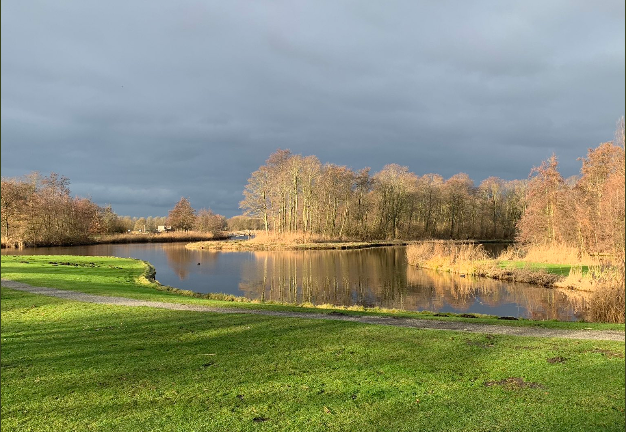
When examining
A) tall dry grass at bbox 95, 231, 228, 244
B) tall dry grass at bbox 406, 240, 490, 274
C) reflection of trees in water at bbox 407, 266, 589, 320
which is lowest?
reflection of trees in water at bbox 407, 266, 589, 320

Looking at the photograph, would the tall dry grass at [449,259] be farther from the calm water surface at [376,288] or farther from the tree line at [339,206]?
the tree line at [339,206]

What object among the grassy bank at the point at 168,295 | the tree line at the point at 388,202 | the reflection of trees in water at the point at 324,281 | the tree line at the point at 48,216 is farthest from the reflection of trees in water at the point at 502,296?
the tree line at the point at 48,216

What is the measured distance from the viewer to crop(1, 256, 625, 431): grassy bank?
4695 mm

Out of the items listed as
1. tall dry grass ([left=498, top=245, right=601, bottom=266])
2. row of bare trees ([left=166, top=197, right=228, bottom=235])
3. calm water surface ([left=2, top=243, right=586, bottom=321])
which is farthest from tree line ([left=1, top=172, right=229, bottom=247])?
tall dry grass ([left=498, top=245, right=601, bottom=266])

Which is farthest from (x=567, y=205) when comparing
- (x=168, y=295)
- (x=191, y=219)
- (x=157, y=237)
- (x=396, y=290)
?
(x=191, y=219)

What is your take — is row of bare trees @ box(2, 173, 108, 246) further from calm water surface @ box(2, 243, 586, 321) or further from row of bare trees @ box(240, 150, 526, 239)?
calm water surface @ box(2, 243, 586, 321)

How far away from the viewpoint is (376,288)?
21469 millimetres

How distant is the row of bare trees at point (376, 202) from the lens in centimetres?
5481

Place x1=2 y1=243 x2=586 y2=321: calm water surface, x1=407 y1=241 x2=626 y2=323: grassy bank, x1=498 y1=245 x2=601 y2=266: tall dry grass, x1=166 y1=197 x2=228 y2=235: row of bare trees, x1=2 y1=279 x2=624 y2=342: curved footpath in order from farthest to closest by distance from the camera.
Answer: x1=166 y1=197 x2=228 y2=235: row of bare trees < x1=498 y1=245 x2=601 y2=266: tall dry grass < x1=2 y1=243 x2=586 y2=321: calm water surface < x1=407 y1=241 x2=626 y2=323: grassy bank < x1=2 y1=279 x2=624 y2=342: curved footpath

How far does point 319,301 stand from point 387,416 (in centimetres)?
1339

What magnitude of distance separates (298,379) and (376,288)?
52.6ft

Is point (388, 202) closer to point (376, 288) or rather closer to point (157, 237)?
point (157, 237)

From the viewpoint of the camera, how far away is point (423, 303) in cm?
1775

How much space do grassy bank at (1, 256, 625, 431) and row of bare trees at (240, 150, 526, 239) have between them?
45.9 meters
